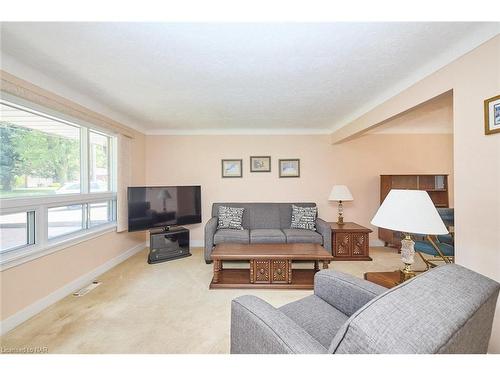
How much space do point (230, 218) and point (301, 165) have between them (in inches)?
72.2

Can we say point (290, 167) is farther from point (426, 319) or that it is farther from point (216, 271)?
point (426, 319)

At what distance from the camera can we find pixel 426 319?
65 cm

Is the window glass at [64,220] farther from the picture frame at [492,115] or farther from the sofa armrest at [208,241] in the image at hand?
the picture frame at [492,115]

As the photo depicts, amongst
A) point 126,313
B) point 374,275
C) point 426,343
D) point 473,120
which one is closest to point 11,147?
point 126,313

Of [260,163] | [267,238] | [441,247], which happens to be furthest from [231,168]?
[441,247]

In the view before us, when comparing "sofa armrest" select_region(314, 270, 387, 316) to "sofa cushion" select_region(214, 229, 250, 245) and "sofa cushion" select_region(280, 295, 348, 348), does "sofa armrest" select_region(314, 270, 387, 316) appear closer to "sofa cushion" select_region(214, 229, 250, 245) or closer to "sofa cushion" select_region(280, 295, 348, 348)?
"sofa cushion" select_region(280, 295, 348, 348)

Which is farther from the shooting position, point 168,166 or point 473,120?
point 168,166

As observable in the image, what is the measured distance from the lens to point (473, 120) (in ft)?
4.80

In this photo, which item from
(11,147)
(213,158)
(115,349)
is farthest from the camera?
(213,158)

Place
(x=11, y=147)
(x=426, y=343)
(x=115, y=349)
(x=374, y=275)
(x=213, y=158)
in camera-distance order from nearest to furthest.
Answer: (x=426, y=343), (x=115, y=349), (x=374, y=275), (x=11, y=147), (x=213, y=158)

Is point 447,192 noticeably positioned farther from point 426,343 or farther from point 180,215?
point 180,215

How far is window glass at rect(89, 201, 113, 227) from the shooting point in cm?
299

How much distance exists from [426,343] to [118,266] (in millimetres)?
3754

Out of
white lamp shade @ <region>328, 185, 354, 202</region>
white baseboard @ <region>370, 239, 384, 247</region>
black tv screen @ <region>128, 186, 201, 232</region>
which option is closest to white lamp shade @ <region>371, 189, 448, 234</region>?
white lamp shade @ <region>328, 185, 354, 202</region>
